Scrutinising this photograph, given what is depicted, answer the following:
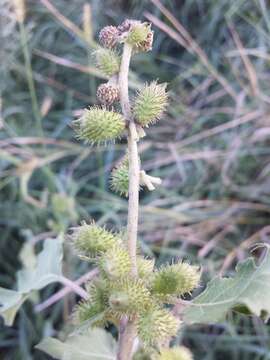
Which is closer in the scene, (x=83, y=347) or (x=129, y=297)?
(x=129, y=297)

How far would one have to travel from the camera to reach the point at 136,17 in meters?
2.97

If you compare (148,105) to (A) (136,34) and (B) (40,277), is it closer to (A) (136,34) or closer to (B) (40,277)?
(A) (136,34)

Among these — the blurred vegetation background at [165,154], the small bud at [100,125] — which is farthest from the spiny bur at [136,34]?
the blurred vegetation background at [165,154]

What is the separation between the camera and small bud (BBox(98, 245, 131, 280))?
792mm

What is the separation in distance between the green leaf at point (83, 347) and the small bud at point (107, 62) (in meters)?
0.35

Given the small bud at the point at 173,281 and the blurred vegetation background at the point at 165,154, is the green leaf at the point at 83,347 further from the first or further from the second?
the blurred vegetation background at the point at 165,154

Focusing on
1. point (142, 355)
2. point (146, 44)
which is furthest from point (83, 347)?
point (146, 44)

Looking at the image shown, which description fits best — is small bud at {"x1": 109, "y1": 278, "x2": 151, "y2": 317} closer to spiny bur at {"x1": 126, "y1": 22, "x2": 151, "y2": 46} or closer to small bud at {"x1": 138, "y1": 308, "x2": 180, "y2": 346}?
small bud at {"x1": 138, "y1": 308, "x2": 180, "y2": 346}

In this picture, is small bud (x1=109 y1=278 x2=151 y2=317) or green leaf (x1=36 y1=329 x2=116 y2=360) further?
green leaf (x1=36 y1=329 x2=116 y2=360)

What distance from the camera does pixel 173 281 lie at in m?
0.83

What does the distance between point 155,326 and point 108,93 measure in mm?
294

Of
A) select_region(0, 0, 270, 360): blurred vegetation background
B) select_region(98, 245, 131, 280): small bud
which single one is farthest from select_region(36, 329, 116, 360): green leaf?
select_region(0, 0, 270, 360): blurred vegetation background

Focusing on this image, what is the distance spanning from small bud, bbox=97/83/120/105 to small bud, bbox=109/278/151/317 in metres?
0.23

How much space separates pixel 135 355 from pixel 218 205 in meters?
1.49
